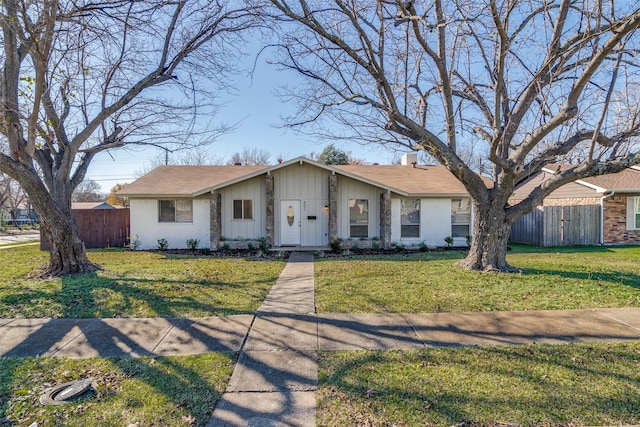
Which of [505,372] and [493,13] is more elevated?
[493,13]

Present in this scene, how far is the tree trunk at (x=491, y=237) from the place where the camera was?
8.35 metres

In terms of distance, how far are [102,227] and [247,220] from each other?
23.5 ft

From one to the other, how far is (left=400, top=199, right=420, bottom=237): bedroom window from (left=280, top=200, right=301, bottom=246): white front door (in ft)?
15.0

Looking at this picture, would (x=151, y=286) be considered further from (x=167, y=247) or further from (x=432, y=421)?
(x=167, y=247)

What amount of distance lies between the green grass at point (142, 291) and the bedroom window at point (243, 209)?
14.5 feet

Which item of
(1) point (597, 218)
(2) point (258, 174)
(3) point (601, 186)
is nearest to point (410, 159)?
(3) point (601, 186)

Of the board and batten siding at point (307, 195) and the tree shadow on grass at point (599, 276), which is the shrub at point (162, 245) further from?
the tree shadow on grass at point (599, 276)

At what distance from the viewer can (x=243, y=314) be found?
5.35 meters

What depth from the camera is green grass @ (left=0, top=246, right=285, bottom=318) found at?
18.2 feet

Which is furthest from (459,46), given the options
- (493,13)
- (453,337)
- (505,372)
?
(505,372)

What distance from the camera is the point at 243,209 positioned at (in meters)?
14.5

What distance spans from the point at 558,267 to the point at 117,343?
408 inches

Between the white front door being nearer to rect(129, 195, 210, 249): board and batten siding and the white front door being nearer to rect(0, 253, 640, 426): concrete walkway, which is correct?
rect(129, 195, 210, 249): board and batten siding

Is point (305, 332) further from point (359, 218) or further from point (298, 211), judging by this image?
point (359, 218)
